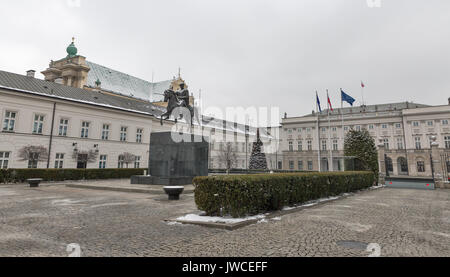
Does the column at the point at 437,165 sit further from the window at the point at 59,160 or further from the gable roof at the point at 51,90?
the window at the point at 59,160

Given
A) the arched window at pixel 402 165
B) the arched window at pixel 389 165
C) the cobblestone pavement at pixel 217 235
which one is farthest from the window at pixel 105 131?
the arched window at pixel 402 165

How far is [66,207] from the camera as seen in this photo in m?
10.3

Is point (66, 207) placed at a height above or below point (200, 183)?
below

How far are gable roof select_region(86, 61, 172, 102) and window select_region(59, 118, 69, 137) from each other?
27738mm

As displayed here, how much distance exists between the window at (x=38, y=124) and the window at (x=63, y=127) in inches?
78.4

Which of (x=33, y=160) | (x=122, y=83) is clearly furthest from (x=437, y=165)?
(x=122, y=83)

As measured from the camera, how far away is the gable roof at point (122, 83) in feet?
194

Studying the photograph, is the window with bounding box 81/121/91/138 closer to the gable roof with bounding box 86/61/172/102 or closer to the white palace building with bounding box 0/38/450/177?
the white palace building with bounding box 0/38/450/177

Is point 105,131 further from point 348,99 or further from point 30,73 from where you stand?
point 348,99

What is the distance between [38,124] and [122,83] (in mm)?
38202

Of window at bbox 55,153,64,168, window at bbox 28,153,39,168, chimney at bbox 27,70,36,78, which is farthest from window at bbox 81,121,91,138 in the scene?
chimney at bbox 27,70,36,78
